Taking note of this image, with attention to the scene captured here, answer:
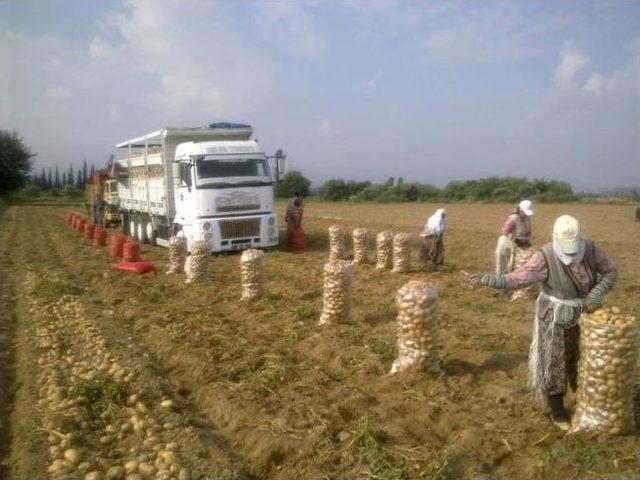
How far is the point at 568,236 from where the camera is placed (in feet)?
14.2

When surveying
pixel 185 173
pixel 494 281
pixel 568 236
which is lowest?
pixel 494 281

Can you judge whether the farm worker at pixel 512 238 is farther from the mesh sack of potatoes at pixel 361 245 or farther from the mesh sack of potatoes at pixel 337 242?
the mesh sack of potatoes at pixel 337 242

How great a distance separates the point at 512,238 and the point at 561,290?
5.02 metres

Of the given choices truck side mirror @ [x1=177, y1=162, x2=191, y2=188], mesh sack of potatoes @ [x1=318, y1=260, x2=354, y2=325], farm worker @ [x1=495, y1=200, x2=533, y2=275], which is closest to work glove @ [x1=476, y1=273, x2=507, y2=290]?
mesh sack of potatoes @ [x1=318, y1=260, x2=354, y2=325]

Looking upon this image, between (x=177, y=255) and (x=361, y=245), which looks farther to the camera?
(x=361, y=245)

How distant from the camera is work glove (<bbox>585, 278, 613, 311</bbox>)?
172 inches

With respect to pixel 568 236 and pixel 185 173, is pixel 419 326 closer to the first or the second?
pixel 568 236

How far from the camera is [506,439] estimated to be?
4422 millimetres

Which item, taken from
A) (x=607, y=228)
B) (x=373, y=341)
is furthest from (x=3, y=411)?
(x=607, y=228)

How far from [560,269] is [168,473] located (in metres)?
3.33

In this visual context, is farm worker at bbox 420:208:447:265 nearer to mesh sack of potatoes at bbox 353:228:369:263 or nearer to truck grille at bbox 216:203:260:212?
Answer: mesh sack of potatoes at bbox 353:228:369:263

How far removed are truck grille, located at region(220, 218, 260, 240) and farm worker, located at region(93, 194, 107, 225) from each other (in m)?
12.6

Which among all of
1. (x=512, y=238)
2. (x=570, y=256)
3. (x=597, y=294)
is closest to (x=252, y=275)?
(x=512, y=238)

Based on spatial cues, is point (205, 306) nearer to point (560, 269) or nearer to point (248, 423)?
point (248, 423)
